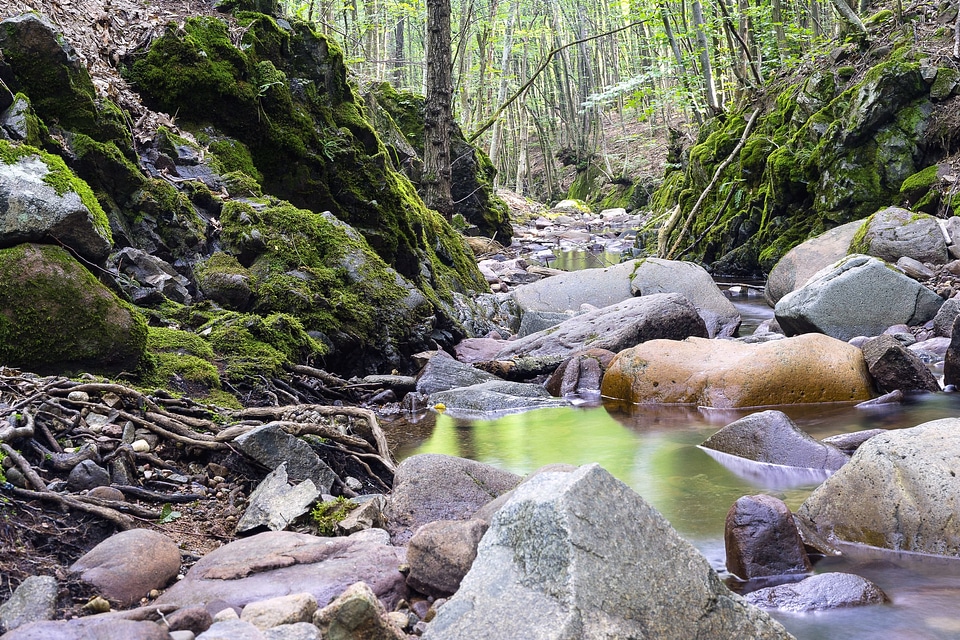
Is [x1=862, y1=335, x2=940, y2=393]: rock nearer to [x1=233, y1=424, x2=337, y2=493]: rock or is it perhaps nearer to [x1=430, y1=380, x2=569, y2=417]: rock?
[x1=430, y1=380, x2=569, y2=417]: rock

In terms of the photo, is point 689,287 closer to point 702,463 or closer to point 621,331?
point 621,331

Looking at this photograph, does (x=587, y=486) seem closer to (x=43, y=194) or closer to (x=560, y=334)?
(x=43, y=194)

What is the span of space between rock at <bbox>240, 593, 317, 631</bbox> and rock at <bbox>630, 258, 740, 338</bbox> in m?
8.35

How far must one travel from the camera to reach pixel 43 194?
14.3ft

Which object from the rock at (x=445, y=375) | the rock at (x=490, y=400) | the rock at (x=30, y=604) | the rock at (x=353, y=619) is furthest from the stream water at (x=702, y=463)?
the rock at (x=30, y=604)

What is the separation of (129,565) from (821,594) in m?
2.63

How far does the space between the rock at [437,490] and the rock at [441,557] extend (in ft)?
2.15

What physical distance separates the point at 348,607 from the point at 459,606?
0.34 meters

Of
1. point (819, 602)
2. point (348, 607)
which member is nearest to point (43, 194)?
point (348, 607)

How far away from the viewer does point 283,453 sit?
3.86 metres

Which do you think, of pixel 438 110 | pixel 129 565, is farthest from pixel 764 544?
pixel 438 110

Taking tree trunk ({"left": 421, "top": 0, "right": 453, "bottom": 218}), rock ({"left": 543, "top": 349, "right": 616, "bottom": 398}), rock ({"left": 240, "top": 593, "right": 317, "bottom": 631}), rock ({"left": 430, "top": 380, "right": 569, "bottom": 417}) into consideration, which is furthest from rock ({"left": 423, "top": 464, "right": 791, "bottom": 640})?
tree trunk ({"left": 421, "top": 0, "right": 453, "bottom": 218})

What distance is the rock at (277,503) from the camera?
133 inches

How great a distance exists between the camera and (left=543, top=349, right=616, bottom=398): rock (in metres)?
7.88
